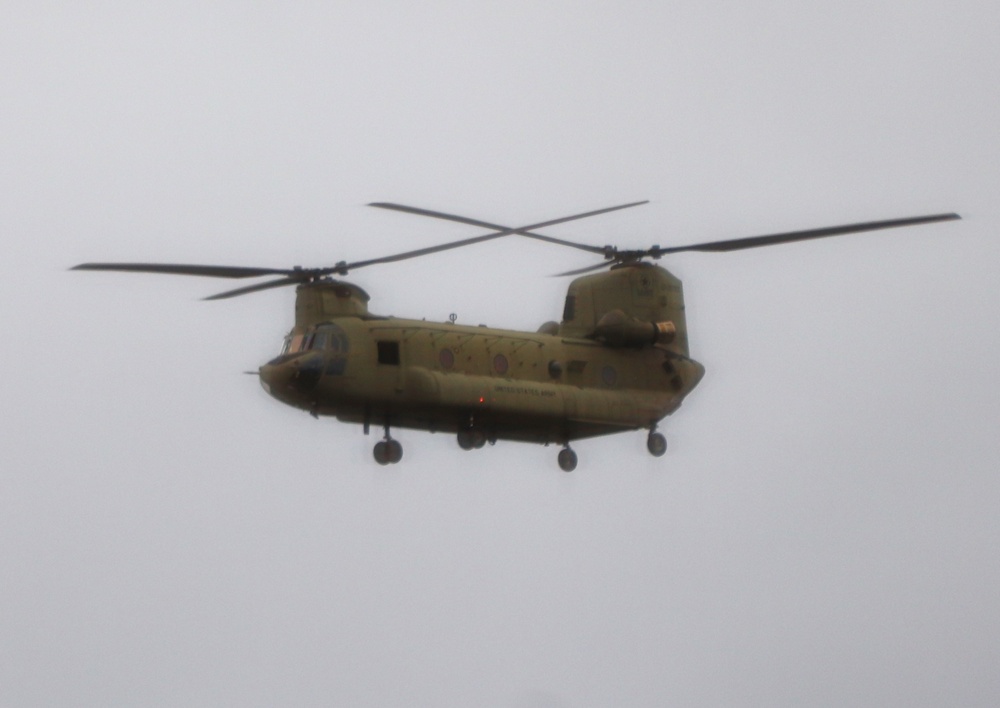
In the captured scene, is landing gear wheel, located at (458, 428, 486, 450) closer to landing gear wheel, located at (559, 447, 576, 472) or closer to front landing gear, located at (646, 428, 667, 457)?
landing gear wheel, located at (559, 447, 576, 472)

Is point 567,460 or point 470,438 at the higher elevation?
point 470,438

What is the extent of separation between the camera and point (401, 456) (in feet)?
140

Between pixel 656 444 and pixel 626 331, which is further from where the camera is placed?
pixel 656 444

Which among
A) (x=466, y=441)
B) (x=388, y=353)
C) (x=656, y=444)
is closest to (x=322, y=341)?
(x=388, y=353)

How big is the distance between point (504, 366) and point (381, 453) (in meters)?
3.54

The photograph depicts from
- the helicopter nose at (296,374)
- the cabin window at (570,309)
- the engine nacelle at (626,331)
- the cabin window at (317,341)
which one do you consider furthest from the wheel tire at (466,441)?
the cabin window at (570,309)

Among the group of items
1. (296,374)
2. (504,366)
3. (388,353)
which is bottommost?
(296,374)

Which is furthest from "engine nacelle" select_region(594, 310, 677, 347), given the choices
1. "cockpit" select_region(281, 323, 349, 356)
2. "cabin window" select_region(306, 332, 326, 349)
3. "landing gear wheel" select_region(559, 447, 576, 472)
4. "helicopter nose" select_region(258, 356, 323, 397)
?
"helicopter nose" select_region(258, 356, 323, 397)

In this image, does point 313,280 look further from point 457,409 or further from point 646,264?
→ point 646,264

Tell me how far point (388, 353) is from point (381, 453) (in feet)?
7.34

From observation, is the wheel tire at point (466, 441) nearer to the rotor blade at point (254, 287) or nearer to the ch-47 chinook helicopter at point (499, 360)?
the ch-47 chinook helicopter at point (499, 360)

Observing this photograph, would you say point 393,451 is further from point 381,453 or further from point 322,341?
point 322,341

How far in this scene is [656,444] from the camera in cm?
4634

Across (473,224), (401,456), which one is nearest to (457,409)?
(401,456)
